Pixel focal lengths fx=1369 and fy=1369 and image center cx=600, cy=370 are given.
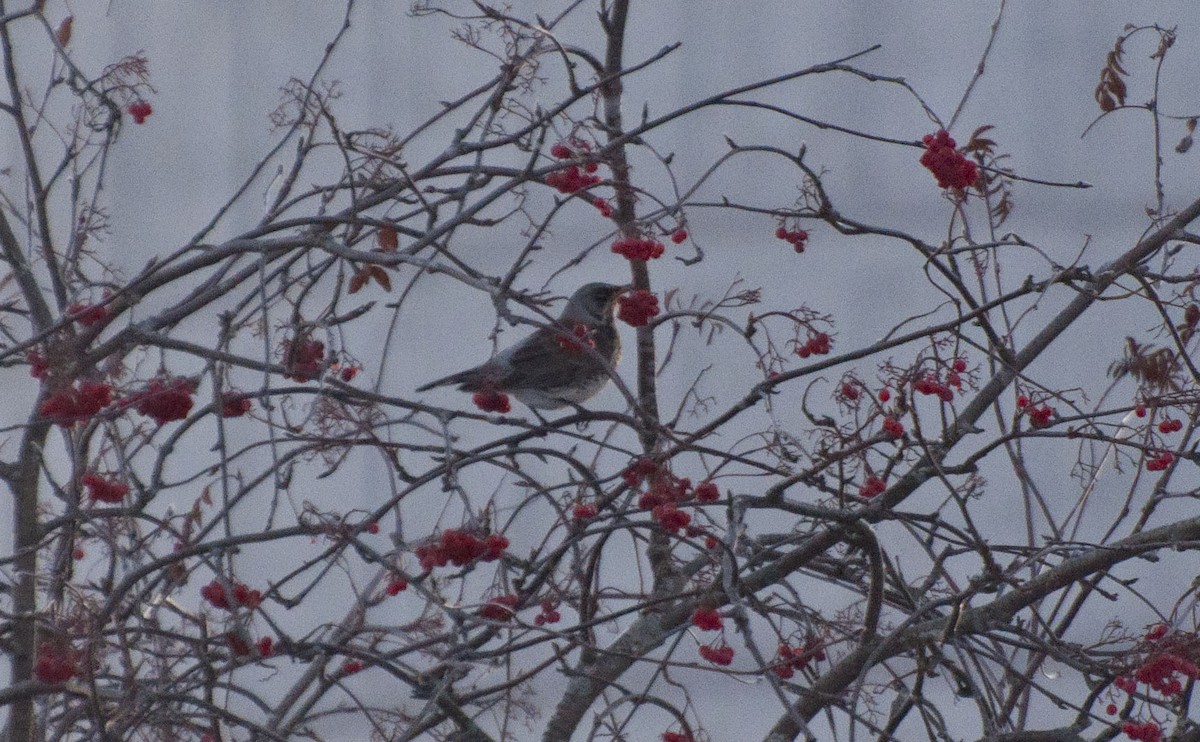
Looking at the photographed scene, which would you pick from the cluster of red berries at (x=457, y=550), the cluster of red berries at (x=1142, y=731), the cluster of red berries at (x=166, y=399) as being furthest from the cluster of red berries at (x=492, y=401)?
the cluster of red berries at (x=1142, y=731)

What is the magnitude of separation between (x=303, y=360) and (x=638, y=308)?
550 mm

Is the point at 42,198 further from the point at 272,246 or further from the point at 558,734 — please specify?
the point at 558,734

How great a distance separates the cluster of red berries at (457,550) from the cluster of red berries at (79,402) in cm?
47

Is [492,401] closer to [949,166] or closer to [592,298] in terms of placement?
[949,166]

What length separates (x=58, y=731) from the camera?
196cm

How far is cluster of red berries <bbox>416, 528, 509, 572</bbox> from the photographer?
1.85 m

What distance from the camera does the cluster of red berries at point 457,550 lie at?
6.08 ft

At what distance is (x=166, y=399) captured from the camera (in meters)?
1.81

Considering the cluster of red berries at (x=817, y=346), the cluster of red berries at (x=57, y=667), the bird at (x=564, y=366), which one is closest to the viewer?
the cluster of red berries at (x=57, y=667)

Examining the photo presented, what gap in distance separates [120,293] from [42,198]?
2.04 ft

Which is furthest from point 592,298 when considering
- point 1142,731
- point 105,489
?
point 1142,731

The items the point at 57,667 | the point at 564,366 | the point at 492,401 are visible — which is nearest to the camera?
the point at 57,667

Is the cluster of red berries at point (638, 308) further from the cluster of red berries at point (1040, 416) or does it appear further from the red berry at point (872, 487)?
the cluster of red berries at point (1040, 416)

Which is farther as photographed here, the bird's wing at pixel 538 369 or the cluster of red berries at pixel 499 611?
the bird's wing at pixel 538 369
